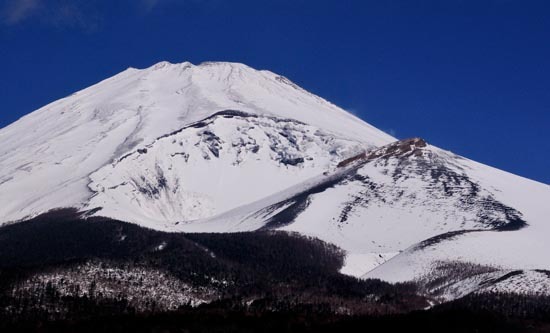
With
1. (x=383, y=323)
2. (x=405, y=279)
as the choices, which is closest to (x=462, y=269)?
(x=405, y=279)

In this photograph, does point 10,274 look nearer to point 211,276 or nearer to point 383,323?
point 211,276

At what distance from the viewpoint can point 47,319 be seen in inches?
5940

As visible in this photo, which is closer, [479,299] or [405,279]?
[479,299]

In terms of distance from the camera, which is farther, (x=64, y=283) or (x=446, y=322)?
(x=64, y=283)

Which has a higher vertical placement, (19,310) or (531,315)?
(19,310)

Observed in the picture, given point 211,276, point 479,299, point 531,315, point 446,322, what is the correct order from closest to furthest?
point 446,322, point 531,315, point 479,299, point 211,276

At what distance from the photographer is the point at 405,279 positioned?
196875mm

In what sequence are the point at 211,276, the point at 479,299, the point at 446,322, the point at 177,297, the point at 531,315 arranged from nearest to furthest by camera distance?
1. the point at 446,322
2. the point at 531,315
3. the point at 479,299
4. the point at 177,297
5. the point at 211,276

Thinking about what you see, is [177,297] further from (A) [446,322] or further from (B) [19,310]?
(A) [446,322]

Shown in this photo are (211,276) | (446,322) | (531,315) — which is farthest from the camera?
(211,276)

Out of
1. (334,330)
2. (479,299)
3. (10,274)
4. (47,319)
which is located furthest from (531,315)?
(10,274)

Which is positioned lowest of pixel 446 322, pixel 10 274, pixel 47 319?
pixel 446 322

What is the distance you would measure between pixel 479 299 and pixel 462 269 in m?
36.3

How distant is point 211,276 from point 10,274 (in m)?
35.4
